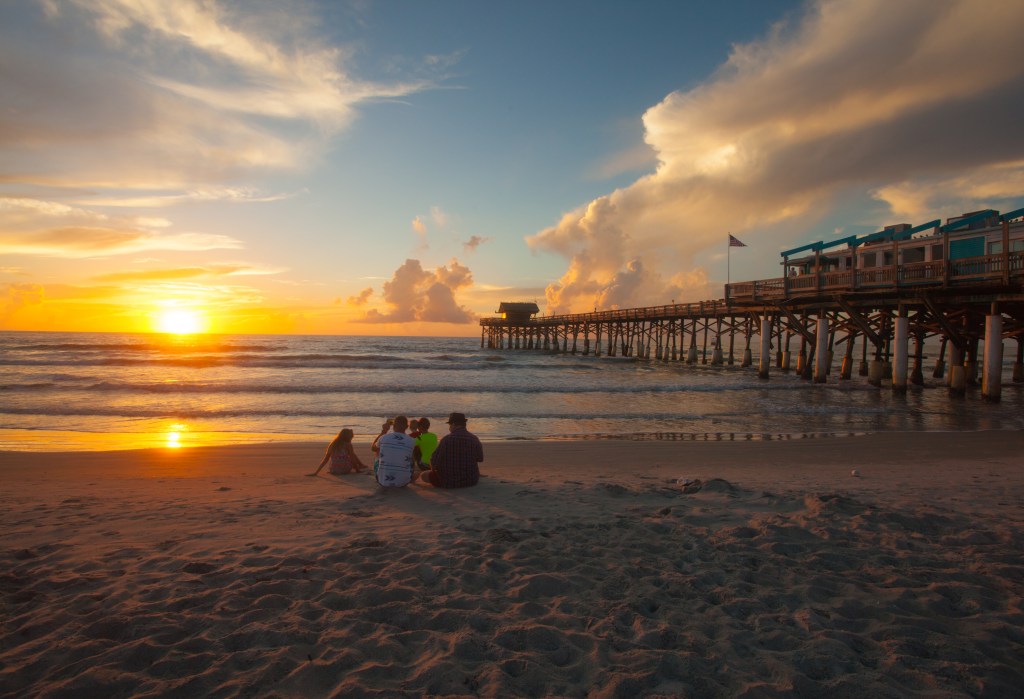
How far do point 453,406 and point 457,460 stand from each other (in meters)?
13.1

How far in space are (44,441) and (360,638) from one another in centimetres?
1261

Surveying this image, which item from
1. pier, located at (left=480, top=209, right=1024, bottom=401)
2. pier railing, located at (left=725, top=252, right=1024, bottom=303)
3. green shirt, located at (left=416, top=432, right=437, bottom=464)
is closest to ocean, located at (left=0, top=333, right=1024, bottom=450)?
pier, located at (left=480, top=209, right=1024, bottom=401)

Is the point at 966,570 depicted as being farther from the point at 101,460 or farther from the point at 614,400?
the point at 614,400

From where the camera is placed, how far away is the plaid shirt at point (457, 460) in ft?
24.1

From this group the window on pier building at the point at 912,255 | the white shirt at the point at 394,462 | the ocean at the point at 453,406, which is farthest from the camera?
the window on pier building at the point at 912,255

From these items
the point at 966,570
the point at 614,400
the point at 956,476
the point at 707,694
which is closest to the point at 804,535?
the point at 966,570

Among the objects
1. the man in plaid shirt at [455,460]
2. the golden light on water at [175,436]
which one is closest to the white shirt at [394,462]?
the man in plaid shirt at [455,460]

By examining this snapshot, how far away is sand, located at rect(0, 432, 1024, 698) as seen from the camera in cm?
305

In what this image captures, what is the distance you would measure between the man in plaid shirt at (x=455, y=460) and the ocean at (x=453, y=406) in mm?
5815

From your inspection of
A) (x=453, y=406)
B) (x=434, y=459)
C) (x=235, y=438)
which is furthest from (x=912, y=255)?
(x=235, y=438)

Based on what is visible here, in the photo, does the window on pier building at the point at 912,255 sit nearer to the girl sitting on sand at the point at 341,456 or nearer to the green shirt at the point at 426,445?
the green shirt at the point at 426,445

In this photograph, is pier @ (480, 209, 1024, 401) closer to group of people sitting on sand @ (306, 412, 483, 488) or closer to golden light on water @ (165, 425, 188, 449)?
group of people sitting on sand @ (306, 412, 483, 488)

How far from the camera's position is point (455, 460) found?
735 cm

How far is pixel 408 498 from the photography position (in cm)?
683
